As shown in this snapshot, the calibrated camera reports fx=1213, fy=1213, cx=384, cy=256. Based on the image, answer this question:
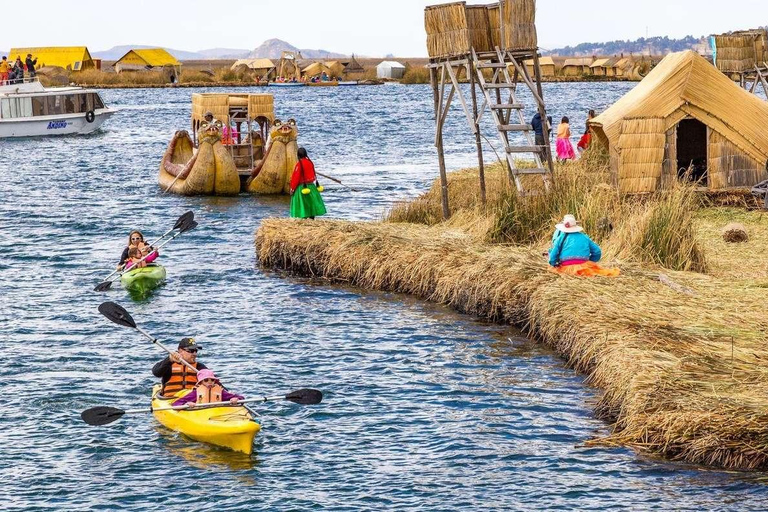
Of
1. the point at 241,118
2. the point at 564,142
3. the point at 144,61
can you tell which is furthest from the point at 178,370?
the point at 144,61

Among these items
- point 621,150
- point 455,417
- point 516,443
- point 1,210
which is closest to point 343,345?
point 455,417

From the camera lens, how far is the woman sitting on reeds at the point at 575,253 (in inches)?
707

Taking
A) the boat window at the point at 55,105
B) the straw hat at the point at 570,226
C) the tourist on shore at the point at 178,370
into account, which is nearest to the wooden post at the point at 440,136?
the straw hat at the point at 570,226

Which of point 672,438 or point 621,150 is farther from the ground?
point 621,150

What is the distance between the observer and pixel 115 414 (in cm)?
1384

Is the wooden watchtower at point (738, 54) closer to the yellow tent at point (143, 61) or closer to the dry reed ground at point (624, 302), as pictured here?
the dry reed ground at point (624, 302)

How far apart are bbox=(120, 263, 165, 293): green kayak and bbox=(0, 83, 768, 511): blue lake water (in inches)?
9.1

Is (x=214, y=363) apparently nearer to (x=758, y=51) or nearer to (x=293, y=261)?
(x=293, y=261)

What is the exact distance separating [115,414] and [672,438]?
6.18 metres

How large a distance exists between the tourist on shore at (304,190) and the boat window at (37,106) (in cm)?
4180

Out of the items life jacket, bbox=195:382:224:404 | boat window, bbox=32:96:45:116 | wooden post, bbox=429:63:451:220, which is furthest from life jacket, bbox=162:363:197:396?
boat window, bbox=32:96:45:116

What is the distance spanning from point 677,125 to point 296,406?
13.4 m

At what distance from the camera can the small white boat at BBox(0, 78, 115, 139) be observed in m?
61.8

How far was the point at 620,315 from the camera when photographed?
15.8 m
